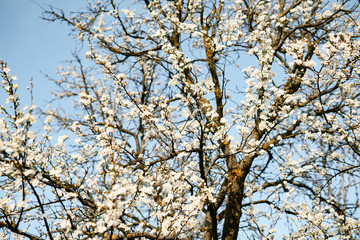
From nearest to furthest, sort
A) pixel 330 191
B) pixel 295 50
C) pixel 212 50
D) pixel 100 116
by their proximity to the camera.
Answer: pixel 295 50, pixel 212 50, pixel 330 191, pixel 100 116

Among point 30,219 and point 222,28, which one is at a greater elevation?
point 222,28

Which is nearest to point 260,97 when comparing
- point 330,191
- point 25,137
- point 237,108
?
point 237,108

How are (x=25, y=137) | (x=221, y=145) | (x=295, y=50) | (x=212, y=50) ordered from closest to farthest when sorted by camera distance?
1. (x=25, y=137)
2. (x=295, y=50)
3. (x=221, y=145)
4. (x=212, y=50)

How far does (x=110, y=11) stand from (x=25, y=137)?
5.97 meters

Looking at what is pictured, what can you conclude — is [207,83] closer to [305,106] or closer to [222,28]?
[222,28]

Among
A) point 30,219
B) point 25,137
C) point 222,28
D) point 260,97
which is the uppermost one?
point 222,28

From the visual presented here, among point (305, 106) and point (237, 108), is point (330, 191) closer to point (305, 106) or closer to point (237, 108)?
point (305, 106)

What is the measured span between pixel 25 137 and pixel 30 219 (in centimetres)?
154

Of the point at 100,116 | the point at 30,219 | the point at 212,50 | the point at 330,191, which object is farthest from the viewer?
the point at 100,116

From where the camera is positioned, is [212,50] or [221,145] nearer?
[221,145]

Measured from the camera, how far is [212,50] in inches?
255

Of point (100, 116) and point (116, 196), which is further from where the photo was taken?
point (100, 116)

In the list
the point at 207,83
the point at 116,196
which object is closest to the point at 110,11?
the point at 207,83

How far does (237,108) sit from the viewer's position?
21.6 feet
